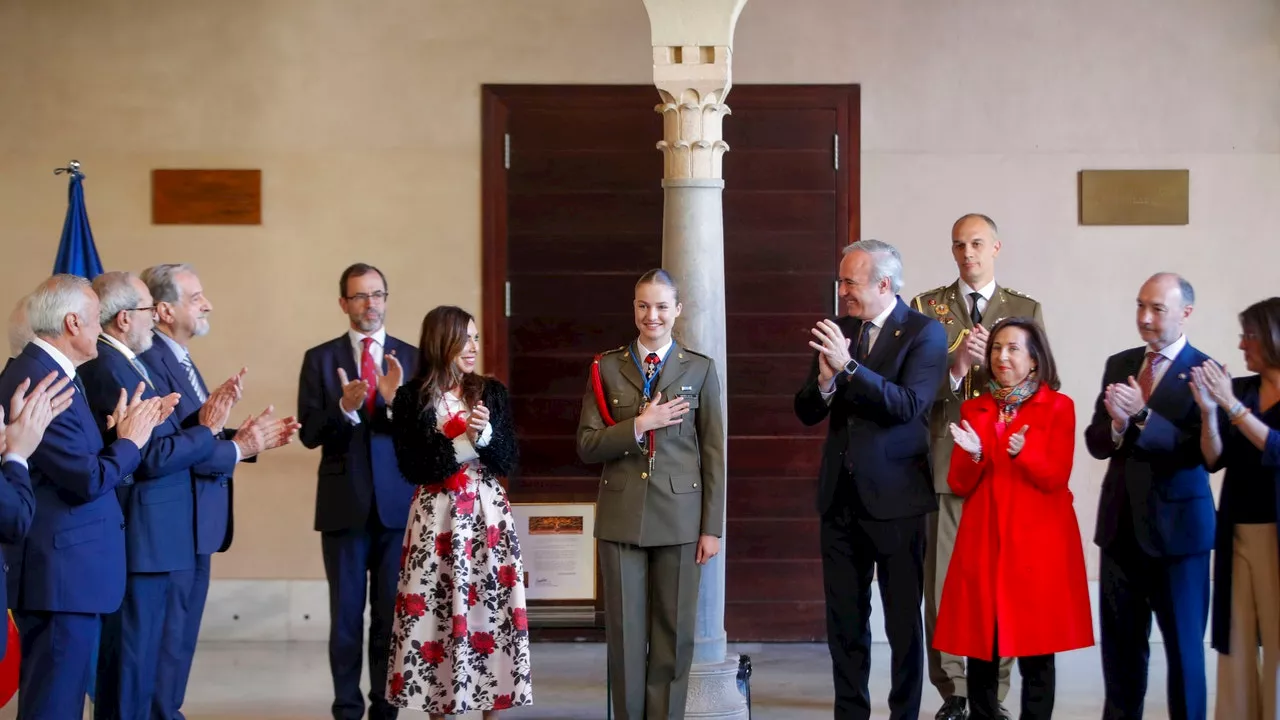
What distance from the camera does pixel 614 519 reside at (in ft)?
15.8

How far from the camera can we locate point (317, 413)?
536 cm

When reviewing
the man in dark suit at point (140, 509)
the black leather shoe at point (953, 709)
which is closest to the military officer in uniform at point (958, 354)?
the black leather shoe at point (953, 709)

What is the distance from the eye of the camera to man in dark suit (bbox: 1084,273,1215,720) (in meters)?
4.54

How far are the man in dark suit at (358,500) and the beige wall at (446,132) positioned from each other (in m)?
2.02

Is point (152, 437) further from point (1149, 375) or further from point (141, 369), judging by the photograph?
point (1149, 375)

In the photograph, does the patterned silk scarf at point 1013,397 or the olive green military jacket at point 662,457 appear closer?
the patterned silk scarf at point 1013,397

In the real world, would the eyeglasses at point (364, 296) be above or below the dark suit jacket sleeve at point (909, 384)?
above

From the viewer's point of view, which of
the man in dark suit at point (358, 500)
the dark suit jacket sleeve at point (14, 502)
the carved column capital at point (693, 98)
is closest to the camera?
the dark suit jacket sleeve at point (14, 502)

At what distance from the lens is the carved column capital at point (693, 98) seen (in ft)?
18.0

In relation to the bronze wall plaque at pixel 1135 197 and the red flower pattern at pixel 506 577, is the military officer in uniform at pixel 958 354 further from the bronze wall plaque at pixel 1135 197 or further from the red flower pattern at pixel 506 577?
the bronze wall plaque at pixel 1135 197

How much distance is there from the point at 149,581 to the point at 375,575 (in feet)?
3.27

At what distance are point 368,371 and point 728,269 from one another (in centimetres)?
259

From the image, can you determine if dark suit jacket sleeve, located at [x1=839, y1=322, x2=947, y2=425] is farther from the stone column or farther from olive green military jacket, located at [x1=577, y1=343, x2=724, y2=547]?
the stone column

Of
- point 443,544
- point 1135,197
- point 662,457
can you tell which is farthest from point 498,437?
point 1135,197
